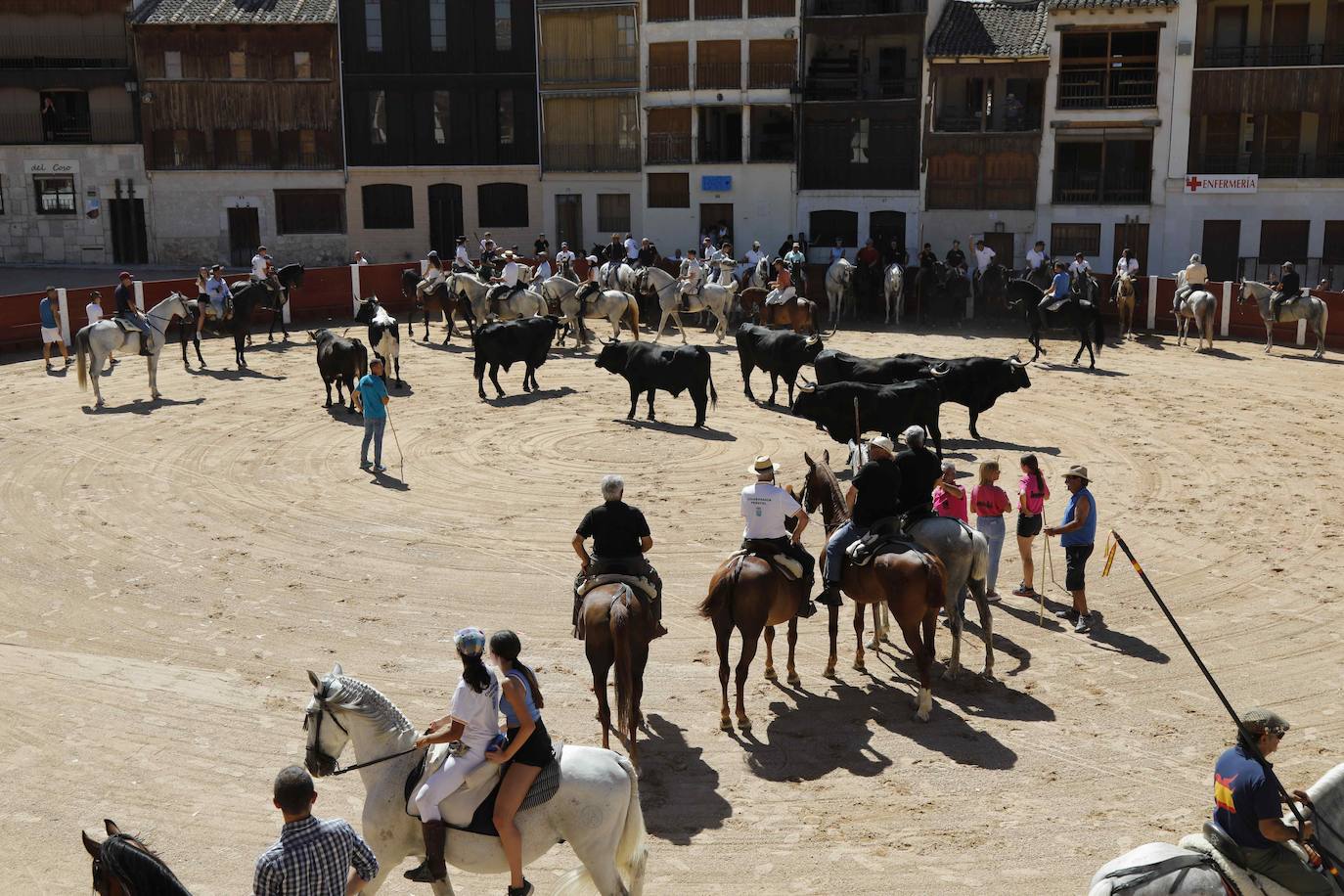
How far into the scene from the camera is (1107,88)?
39188 millimetres

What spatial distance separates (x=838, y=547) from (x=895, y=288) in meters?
23.7

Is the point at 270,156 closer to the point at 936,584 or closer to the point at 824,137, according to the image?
the point at 824,137

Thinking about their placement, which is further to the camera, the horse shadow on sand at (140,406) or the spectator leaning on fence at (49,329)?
the spectator leaning on fence at (49,329)

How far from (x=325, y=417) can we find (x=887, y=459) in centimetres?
1325

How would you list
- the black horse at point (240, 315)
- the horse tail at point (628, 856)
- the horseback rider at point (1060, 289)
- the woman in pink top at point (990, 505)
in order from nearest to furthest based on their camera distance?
the horse tail at point (628, 856), the woman in pink top at point (990, 505), the black horse at point (240, 315), the horseback rider at point (1060, 289)

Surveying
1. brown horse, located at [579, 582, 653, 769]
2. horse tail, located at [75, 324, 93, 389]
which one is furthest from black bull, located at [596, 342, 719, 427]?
brown horse, located at [579, 582, 653, 769]

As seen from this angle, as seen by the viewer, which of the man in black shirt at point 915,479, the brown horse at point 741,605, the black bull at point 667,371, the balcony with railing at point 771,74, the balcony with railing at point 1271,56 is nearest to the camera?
the brown horse at point 741,605

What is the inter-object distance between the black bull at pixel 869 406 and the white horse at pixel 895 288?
1592 cm

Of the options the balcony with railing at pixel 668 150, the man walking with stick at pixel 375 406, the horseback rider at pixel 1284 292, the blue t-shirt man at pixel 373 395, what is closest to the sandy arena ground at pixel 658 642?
the man walking with stick at pixel 375 406

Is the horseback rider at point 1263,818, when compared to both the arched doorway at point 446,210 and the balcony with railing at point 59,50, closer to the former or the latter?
the arched doorway at point 446,210

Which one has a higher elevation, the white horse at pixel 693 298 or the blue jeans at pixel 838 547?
the white horse at pixel 693 298

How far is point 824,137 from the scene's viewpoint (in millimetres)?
43250

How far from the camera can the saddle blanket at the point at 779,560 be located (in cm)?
1041

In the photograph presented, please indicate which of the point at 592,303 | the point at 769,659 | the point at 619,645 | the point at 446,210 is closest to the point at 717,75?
the point at 446,210
